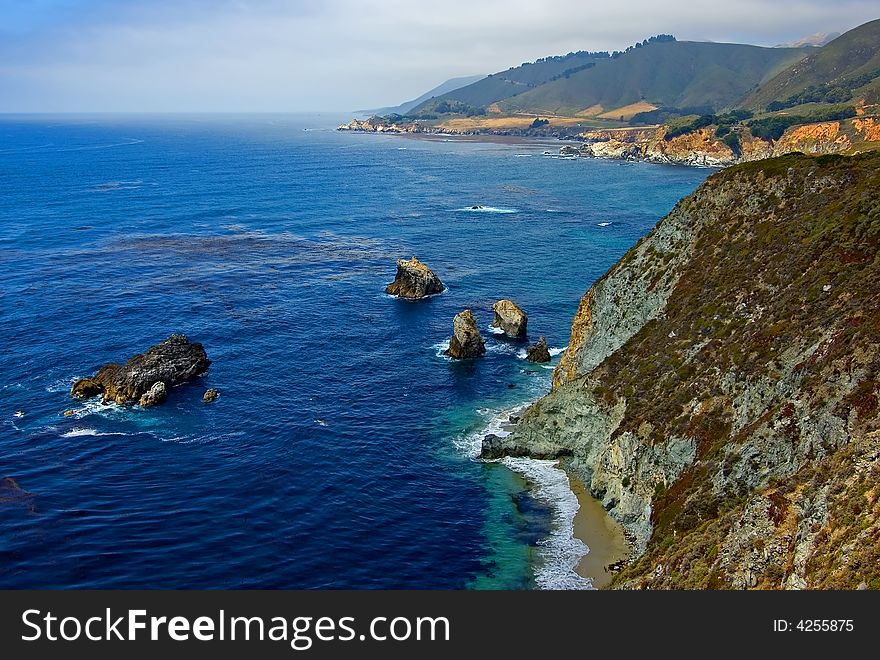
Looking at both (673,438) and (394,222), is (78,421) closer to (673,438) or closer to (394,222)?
(673,438)

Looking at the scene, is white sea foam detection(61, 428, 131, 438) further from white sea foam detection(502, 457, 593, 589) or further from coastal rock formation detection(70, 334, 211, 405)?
white sea foam detection(502, 457, 593, 589)

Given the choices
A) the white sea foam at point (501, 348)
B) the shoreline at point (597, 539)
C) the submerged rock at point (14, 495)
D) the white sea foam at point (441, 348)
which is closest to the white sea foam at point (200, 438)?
the submerged rock at point (14, 495)

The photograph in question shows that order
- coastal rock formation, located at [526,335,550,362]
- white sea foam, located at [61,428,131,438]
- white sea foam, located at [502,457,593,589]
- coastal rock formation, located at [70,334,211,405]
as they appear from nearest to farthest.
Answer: white sea foam, located at [502,457,593,589]
white sea foam, located at [61,428,131,438]
coastal rock formation, located at [70,334,211,405]
coastal rock formation, located at [526,335,550,362]

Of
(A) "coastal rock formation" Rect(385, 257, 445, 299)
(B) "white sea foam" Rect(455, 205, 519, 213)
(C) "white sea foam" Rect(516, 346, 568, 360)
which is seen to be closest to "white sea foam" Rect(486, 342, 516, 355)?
(C) "white sea foam" Rect(516, 346, 568, 360)

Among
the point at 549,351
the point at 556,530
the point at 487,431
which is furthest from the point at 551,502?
the point at 549,351

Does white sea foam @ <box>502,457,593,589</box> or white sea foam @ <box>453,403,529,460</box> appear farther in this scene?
white sea foam @ <box>453,403,529,460</box>

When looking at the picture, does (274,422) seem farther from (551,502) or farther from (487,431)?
(551,502)
